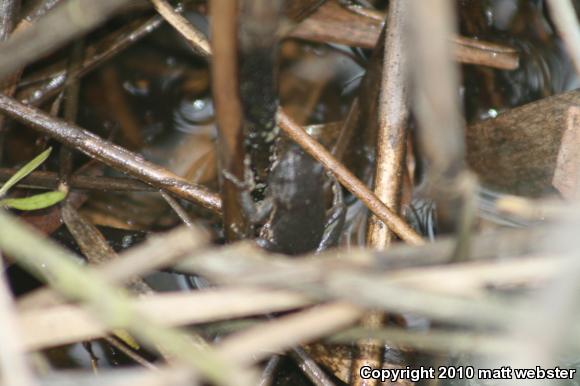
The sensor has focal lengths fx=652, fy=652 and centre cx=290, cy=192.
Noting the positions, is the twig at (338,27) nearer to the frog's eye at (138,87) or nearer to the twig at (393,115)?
the twig at (393,115)

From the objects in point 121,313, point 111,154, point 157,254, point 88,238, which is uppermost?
point 111,154

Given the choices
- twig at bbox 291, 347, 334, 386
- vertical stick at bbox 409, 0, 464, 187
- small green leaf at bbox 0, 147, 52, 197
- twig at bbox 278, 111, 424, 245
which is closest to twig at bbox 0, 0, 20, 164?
small green leaf at bbox 0, 147, 52, 197

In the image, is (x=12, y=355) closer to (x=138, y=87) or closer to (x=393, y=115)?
(x=393, y=115)

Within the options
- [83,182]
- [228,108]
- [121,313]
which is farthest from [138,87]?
[121,313]

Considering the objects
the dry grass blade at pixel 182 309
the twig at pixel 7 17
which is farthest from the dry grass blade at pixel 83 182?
the dry grass blade at pixel 182 309

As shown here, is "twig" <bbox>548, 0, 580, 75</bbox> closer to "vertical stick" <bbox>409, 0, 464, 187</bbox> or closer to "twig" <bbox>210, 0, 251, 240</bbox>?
"vertical stick" <bbox>409, 0, 464, 187</bbox>

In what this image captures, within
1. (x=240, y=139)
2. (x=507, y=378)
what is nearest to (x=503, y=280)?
(x=507, y=378)
